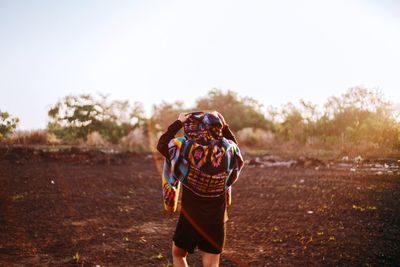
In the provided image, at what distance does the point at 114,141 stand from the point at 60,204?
1836cm

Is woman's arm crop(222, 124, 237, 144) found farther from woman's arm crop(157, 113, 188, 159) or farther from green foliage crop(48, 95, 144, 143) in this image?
green foliage crop(48, 95, 144, 143)

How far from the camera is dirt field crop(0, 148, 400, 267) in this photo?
438 cm

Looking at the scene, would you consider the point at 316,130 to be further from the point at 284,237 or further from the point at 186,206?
the point at 186,206

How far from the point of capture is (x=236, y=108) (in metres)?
37.8

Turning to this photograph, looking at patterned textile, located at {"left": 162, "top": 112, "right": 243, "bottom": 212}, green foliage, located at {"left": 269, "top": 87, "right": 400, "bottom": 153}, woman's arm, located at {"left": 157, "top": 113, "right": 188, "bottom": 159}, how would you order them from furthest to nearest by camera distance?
green foliage, located at {"left": 269, "top": 87, "right": 400, "bottom": 153}, woman's arm, located at {"left": 157, "top": 113, "right": 188, "bottom": 159}, patterned textile, located at {"left": 162, "top": 112, "right": 243, "bottom": 212}

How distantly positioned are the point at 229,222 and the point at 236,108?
32.1 meters

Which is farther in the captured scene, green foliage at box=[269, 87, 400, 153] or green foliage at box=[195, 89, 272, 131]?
green foliage at box=[195, 89, 272, 131]

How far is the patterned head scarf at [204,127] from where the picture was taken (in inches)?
96.7

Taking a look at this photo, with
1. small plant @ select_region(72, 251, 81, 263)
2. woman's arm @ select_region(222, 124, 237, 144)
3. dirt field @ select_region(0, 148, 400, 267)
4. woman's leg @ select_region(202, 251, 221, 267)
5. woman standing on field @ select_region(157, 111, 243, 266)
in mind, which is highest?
woman's arm @ select_region(222, 124, 237, 144)

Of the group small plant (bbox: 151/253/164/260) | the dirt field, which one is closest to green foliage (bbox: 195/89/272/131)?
the dirt field

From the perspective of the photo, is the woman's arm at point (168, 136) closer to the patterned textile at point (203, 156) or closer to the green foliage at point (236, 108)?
the patterned textile at point (203, 156)

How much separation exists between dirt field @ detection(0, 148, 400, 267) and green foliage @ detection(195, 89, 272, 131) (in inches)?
988

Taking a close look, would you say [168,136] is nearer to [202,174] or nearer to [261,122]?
[202,174]

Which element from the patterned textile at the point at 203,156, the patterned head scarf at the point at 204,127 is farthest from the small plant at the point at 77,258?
the patterned head scarf at the point at 204,127
